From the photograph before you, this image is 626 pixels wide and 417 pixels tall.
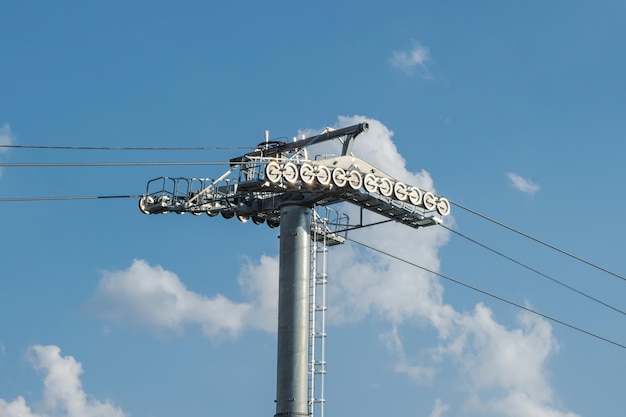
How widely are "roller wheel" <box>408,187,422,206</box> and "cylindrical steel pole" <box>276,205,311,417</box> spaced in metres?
7.70

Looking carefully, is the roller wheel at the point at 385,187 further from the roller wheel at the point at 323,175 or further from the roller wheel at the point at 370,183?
the roller wheel at the point at 323,175

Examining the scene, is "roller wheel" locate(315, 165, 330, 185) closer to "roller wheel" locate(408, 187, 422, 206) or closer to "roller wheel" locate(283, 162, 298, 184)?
"roller wheel" locate(283, 162, 298, 184)

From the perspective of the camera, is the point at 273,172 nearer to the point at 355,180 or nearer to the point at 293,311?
the point at 355,180

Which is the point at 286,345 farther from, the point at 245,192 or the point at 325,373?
the point at 245,192

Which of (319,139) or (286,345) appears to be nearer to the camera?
(286,345)

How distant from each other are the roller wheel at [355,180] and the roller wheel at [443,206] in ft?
27.3

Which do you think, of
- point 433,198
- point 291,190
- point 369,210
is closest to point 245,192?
point 291,190

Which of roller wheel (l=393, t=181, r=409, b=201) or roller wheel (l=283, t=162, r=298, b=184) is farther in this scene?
roller wheel (l=393, t=181, r=409, b=201)

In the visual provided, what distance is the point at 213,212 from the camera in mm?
81875

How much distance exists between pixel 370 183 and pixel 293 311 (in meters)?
10.8

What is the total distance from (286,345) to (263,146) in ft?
55.7

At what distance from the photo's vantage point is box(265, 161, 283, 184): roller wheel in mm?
70812

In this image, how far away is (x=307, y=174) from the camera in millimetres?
72812

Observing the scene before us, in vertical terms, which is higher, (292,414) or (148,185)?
(148,185)
